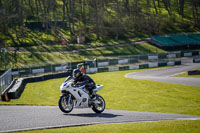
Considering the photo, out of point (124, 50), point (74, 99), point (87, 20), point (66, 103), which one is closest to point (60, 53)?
point (124, 50)

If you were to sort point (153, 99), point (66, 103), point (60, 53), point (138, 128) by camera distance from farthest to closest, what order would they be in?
point (60, 53) < point (153, 99) < point (66, 103) < point (138, 128)

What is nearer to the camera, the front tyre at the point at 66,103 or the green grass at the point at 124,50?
the front tyre at the point at 66,103

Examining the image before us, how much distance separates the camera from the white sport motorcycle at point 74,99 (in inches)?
478

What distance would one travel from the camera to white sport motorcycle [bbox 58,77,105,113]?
12.1 meters

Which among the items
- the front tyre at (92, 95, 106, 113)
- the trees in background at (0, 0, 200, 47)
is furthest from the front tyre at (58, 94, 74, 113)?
the trees in background at (0, 0, 200, 47)

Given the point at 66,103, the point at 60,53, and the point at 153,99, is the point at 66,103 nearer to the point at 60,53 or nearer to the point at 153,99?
the point at 153,99

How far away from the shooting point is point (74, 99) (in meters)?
Result: 12.6

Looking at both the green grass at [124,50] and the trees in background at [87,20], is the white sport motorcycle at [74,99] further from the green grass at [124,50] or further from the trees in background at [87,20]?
the trees in background at [87,20]

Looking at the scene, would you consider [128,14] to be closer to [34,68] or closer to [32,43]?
[32,43]

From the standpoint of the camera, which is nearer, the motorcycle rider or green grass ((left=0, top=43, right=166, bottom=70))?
the motorcycle rider

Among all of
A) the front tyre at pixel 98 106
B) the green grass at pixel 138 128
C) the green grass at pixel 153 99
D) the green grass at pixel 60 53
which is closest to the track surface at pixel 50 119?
the green grass at pixel 138 128

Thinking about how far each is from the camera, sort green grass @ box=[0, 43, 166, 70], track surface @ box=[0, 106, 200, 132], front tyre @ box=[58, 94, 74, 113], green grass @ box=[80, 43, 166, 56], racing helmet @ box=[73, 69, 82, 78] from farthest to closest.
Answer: green grass @ box=[80, 43, 166, 56]
green grass @ box=[0, 43, 166, 70]
racing helmet @ box=[73, 69, 82, 78]
front tyre @ box=[58, 94, 74, 113]
track surface @ box=[0, 106, 200, 132]

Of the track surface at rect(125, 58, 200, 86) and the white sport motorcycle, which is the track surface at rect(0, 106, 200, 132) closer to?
the white sport motorcycle

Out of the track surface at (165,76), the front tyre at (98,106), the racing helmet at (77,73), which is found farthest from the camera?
the track surface at (165,76)
